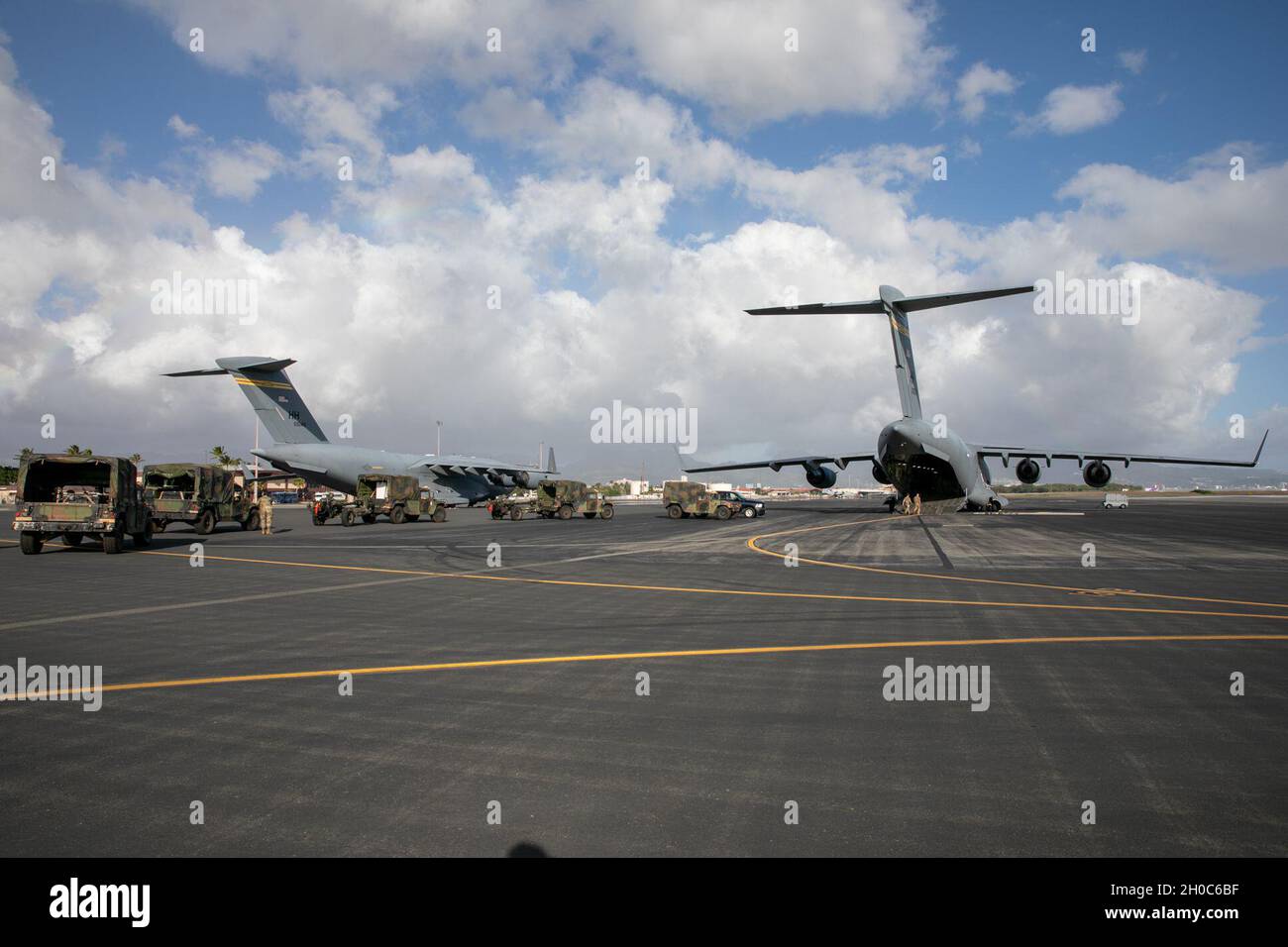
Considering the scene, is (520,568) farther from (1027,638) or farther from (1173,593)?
(1173,593)

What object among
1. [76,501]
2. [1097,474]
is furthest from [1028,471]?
[76,501]

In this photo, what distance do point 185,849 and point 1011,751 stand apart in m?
5.63

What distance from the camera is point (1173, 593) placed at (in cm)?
1507

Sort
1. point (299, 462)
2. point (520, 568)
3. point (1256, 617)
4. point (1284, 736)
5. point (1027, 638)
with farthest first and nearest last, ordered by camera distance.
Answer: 1. point (299, 462)
2. point (520, 568)
3. point (1256, 617)
4. point (1027, 638)
5. point (1284, 736)

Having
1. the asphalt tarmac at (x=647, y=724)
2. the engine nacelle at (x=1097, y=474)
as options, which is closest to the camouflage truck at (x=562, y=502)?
the engine nacelle at (x=1097, y=474)

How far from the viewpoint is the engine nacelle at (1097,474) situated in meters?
48.1

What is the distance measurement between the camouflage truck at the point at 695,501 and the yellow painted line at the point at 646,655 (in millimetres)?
40939

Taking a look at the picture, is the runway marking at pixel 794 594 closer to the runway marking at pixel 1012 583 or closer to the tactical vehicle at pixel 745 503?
the runway marking at pixel 1012 583

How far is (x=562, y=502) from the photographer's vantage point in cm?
5353

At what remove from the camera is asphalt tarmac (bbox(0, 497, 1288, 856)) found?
4.59m

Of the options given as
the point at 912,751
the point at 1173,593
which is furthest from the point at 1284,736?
the point at 1173,593

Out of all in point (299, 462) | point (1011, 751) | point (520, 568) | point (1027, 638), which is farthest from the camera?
point (299, 462)

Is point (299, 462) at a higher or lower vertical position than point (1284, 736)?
higher

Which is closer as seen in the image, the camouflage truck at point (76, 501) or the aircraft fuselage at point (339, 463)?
the camouflage truck at point (76, 501)
